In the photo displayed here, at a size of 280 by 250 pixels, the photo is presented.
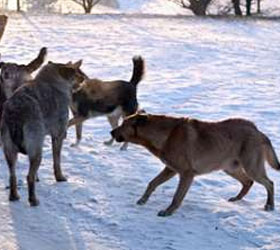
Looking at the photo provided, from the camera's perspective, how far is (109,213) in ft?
21.6

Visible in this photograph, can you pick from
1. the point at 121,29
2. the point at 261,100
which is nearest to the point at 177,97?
the point at 261,100

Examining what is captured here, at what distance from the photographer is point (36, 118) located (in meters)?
6.68

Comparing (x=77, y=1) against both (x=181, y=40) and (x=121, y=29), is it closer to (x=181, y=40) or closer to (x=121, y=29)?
(x=121, y=29)

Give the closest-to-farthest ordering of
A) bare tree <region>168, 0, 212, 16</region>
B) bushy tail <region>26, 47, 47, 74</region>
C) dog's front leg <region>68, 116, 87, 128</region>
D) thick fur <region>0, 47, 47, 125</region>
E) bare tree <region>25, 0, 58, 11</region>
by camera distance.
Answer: thick fur <region>0, 47, 47, 125</region>
bushy tail <region>26, 47, 47, 74</region>
dog's front leg <region>68, 116, 87, 128</region>
bare tree <region>168, 0, 212, 16</region>
bare tree <region>25, 0, 58, 11</region>

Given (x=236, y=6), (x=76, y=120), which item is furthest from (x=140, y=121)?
(x=236, y=6)

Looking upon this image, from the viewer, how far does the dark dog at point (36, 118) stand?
6.55 metres

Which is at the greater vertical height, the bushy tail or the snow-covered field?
the bushy tail

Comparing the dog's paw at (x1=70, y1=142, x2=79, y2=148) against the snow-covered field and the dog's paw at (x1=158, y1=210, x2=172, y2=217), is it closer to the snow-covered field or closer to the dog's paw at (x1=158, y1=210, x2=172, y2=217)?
the snow-covered field

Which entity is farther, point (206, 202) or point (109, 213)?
point (206, 202)

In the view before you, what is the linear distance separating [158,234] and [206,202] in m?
1.05

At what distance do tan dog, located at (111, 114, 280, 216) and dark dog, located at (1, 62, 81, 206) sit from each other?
72 centimetres

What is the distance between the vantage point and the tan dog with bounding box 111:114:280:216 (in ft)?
22.0

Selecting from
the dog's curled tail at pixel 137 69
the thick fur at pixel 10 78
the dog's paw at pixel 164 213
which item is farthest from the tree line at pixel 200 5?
the dog's paw at pixel 164 213

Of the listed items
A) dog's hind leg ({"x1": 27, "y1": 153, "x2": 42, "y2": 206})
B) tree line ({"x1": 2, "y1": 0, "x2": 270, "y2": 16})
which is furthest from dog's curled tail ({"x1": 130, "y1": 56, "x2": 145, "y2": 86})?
tree line ({"x1": 2, "y1": 0, "x2": 270, "y2": 16})
